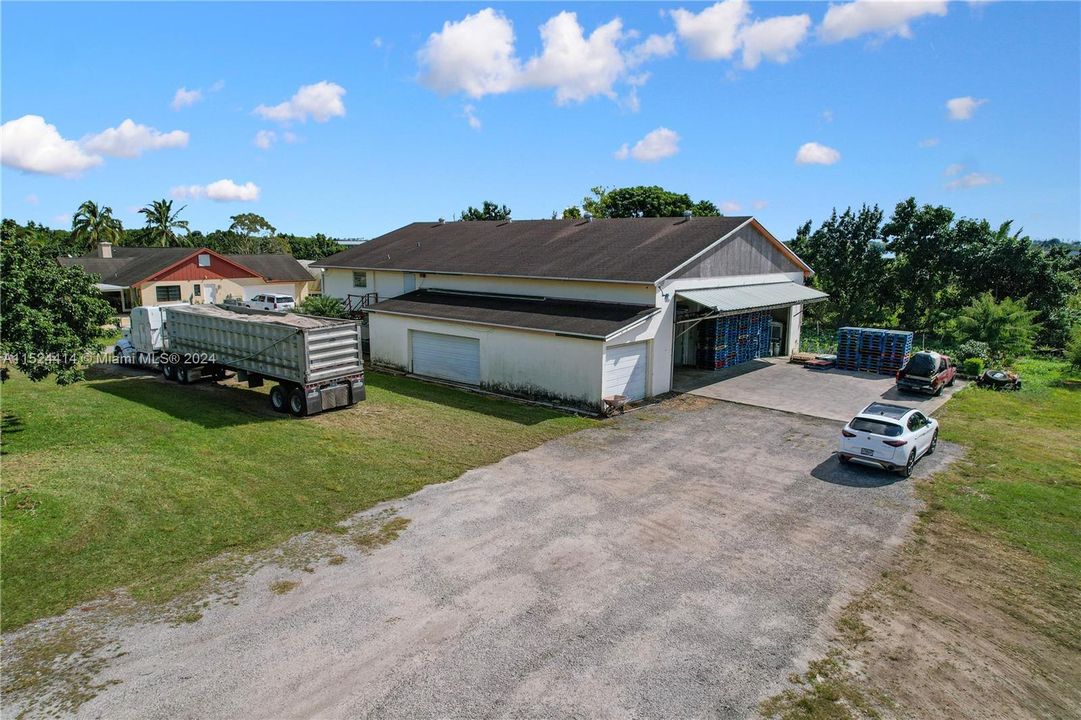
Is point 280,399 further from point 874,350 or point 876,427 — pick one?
point 874,350

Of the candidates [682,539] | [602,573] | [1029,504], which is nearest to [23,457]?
[602,573]

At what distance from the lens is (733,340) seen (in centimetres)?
3050

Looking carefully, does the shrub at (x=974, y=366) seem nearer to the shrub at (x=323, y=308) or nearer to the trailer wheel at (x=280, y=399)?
the trailer wheel at (x=280, y=399)

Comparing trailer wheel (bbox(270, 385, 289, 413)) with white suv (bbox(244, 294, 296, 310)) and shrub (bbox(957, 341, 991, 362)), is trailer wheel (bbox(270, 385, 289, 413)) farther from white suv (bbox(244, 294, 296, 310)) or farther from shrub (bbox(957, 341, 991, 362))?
shrub (bbox(957, 341, 991, 362))

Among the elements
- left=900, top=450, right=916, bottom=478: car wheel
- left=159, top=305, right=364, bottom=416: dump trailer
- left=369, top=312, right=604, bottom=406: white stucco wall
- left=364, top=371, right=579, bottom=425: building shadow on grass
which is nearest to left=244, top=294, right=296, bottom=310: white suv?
left=364, top=371, right=579, bottom=425: building shadow on grass

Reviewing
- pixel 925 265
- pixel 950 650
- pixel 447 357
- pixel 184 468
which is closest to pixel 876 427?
pixel 950 650

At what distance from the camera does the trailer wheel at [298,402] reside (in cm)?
1989

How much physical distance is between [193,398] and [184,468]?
7886 mm

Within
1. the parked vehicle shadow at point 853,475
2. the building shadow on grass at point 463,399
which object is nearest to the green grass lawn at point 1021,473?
the parked vehicle shadow at point 853,475

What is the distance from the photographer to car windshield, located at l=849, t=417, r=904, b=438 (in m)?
15.9

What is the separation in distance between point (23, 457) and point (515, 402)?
47.2 feet

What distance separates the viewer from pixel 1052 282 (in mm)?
35656

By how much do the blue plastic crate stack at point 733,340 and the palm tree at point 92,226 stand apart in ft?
213

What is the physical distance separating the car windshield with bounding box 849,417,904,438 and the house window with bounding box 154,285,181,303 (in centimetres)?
4453
